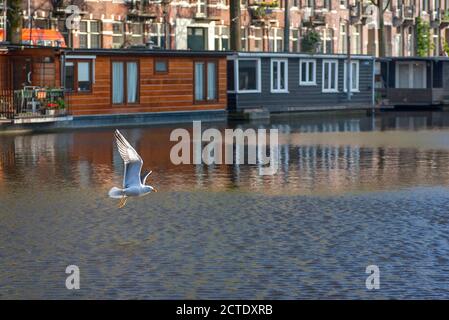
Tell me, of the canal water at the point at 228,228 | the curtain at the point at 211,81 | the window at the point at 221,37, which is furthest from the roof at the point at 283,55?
the canal water at the point at 228,228

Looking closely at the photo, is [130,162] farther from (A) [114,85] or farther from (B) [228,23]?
(B) [228,23]

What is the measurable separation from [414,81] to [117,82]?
112 feet

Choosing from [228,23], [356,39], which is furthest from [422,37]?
[228,23]

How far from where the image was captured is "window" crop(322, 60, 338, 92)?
221ft

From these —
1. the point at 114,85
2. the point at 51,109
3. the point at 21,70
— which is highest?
the point at 21,70

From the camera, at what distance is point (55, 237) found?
1736 centimetres

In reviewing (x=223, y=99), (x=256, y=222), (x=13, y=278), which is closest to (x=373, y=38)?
(x=223, y=99)

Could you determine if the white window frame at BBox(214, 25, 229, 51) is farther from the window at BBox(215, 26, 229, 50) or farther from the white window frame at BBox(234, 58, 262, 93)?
the white window frame at BBox(234, 58, 262, 93)

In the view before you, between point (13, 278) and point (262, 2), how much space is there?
206 ft

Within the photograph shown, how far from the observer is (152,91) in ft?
175

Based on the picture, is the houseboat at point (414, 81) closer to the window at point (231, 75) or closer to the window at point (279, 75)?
the window at point (279, 75)

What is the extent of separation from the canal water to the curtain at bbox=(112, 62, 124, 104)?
17.5 meters

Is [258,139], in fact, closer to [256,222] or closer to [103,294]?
[256,222]

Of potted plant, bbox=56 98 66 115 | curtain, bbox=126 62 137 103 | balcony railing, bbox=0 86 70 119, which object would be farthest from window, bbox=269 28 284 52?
balcony railing, bbox=0 86 70 119
